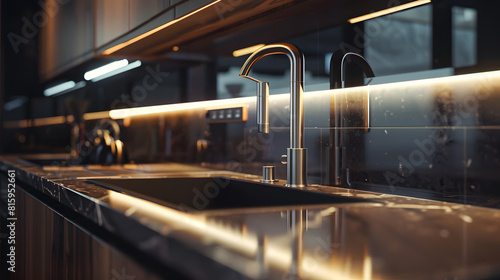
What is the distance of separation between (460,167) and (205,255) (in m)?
0.70

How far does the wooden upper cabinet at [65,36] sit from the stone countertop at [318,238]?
197 centimetres

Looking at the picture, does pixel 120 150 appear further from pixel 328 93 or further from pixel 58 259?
pixel 328 93

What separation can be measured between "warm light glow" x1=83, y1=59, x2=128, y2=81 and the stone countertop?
187cm

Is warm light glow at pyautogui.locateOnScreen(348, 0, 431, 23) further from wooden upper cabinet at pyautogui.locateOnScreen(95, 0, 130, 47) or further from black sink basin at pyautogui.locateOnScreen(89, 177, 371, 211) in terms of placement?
wooden upper cabinet at pyautogui.locateOnScreen(95, 0, 130, 47)

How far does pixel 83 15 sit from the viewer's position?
→ 9.54 feet

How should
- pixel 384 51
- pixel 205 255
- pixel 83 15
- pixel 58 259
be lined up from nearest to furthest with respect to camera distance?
pixel 205 255 → pixel 384 51 → pixel 58 259 → pixel 83 15

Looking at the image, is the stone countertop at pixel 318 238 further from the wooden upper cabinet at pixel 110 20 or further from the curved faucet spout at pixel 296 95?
the wooden upper cabinet at pixel 110 20

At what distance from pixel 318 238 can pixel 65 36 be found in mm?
3137

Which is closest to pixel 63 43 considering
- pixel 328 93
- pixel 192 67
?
pixel 192 67

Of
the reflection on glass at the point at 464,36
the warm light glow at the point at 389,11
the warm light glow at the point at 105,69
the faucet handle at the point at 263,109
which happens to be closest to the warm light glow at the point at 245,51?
the faucet handle at the point at 263,109

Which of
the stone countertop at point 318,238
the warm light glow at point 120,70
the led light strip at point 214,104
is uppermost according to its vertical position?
the warm light glow at point 120,70

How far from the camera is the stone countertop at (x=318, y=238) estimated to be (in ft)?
1.69

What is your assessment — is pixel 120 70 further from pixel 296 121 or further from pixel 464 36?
pixel 464 36

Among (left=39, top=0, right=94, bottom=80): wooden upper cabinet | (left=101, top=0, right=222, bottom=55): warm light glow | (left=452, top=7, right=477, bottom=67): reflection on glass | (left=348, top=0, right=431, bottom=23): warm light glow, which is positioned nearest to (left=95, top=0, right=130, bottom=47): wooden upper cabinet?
(left=101, top=0, right=222, bottom=55): warm light glow
